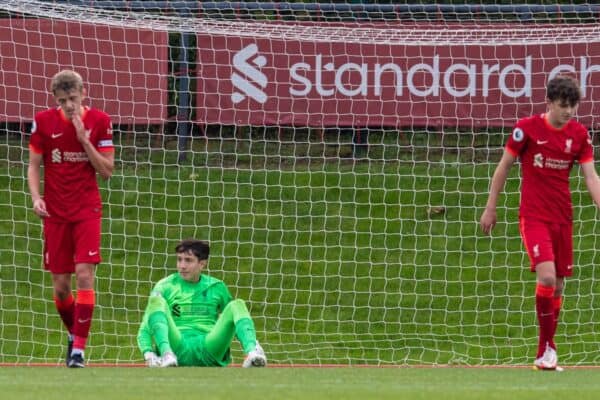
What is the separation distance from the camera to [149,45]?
47.0 feet

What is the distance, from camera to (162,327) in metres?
9.02

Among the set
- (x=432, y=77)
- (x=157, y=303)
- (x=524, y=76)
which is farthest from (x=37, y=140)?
(x=524, y=76)

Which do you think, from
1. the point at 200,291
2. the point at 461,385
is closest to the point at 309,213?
the point at 200,291

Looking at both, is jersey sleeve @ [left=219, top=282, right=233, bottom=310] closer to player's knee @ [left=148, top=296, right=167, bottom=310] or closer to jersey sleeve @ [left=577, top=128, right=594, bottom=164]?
player's knee @ [left=148, top=296, right=167, bottom=310]

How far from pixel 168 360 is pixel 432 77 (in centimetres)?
615

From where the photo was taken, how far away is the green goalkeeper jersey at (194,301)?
953 centimetres

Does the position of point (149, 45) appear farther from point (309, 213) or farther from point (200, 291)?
point (200, 291)

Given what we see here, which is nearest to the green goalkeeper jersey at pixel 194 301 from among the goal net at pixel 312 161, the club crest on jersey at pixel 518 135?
the club crest on jersey at pixel 518 135

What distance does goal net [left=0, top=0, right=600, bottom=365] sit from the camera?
44.5 feet

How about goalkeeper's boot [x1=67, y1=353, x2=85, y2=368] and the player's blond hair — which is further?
goalkeeper's boot [x1=67, y1=353, x2=85, y2=368]

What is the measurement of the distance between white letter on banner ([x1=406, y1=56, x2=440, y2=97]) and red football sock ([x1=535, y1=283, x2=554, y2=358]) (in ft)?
18.8

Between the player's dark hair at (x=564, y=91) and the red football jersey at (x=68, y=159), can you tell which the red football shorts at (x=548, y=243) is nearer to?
the player's dark hair at (x=564, y=91)

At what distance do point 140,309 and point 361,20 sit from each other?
13.3 ft

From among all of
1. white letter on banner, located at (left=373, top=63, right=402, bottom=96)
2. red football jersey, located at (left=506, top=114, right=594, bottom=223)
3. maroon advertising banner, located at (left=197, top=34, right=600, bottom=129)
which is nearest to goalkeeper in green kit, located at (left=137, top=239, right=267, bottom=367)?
red football jersey, located at (left=506, top=114, right=594, bottom=223)
